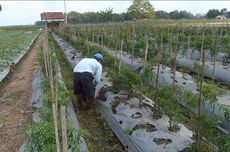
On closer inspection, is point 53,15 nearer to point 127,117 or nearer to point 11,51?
point 11,51

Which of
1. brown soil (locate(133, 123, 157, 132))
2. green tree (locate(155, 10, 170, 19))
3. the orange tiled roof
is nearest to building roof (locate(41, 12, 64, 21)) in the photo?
the orange tiled roof

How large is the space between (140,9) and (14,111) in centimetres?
4923

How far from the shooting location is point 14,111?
8328 mm

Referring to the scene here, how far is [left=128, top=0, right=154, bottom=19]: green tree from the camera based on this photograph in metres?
55.1

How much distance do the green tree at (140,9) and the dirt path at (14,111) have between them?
43.5 meters

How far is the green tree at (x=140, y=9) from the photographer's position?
55.1m

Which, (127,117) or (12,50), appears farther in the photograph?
(12,50)

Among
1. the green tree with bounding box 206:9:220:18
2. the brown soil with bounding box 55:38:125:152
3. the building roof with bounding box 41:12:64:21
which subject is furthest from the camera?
the green tree with bounding box 206:9:220:18

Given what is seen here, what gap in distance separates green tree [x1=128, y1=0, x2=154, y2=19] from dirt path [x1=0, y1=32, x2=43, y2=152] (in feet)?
143

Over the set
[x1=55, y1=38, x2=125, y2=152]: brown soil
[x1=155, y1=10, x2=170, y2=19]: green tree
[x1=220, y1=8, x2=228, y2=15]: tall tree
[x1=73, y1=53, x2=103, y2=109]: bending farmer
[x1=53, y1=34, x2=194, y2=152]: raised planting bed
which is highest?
[x1=73, y1=53, x2=103, y2=109]: bending farmer

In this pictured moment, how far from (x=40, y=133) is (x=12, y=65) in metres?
11.7

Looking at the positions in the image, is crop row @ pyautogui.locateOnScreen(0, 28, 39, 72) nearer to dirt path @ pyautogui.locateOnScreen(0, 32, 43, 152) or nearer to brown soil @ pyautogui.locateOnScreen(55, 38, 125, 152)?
dirt path @ pyautogui.locateOnScreen(0, 32, 43, 152)

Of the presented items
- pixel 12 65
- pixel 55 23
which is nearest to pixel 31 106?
pixel 12 65

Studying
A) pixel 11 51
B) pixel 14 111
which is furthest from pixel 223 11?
pixel 14 111
